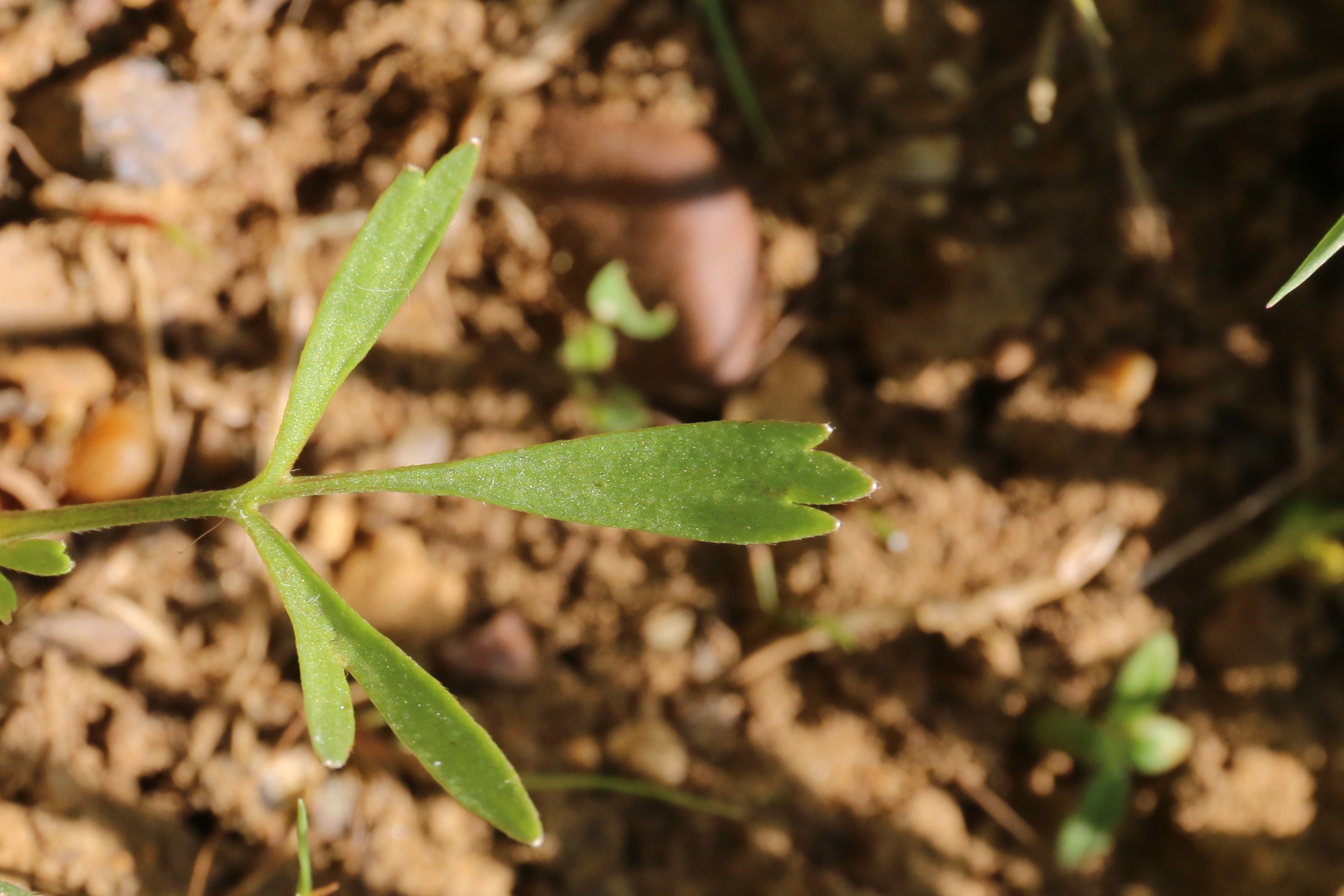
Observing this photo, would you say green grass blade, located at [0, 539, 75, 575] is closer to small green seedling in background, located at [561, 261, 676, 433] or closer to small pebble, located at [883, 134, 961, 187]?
small green seedling in background, located at [561, 261, 676, 433]

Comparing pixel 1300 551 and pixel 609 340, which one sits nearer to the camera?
pixel 609 340

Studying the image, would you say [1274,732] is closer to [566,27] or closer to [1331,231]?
[1331,231]

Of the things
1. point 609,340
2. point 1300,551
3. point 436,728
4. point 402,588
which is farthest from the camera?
point 1300,551

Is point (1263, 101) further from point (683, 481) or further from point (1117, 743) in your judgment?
point (683, 481)

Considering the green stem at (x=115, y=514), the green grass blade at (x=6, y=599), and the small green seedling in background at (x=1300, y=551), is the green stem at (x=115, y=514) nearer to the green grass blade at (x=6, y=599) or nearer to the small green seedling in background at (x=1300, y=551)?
the green grass blade at (x=6, y=599)

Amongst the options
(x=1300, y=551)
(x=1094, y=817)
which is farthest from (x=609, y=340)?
(x=1300, y=551)

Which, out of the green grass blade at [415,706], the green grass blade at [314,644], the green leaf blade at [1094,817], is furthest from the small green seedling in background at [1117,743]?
the green grass blade at [314,644]
